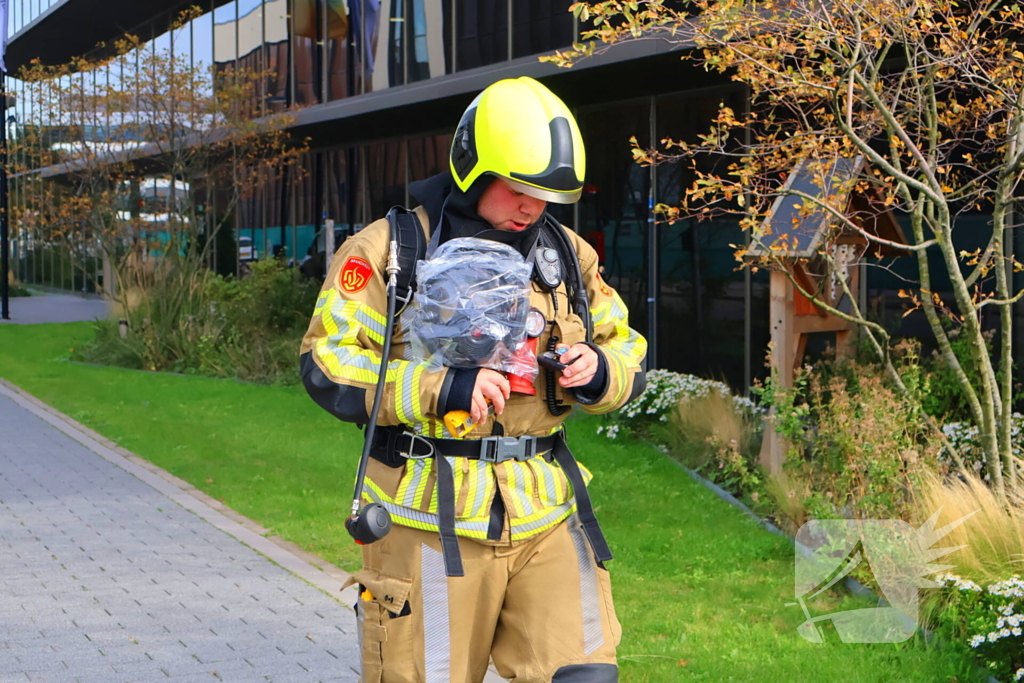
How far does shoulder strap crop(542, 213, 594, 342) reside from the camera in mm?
3064

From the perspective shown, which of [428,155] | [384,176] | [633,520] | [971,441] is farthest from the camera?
[384,176]

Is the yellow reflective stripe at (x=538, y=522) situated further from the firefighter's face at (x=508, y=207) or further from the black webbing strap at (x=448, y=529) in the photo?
the firefighter's face at (x=508, y=207)

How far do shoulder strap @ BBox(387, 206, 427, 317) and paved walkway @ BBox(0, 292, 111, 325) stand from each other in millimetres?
22529

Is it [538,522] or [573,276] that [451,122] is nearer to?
[573,276]

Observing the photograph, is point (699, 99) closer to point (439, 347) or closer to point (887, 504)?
point (887, 504)

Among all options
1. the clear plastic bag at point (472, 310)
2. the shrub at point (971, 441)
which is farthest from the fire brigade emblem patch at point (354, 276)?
the shrub at point (971, 441)

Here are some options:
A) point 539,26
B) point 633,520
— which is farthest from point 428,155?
point 633,520

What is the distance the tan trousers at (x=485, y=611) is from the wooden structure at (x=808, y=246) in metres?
3.72

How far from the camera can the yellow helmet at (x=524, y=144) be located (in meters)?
2.77

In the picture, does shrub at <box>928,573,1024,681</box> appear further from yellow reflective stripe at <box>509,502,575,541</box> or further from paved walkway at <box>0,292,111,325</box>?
paved walkway at <box>0,292,111,325</box>

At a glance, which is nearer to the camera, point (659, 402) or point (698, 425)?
point (698, 425)

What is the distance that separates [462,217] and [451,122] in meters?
15.5

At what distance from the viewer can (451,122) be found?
18094mm

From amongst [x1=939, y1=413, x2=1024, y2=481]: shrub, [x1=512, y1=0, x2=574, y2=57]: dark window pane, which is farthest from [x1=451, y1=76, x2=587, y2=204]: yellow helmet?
[x1=512, y1=0, x2=574, y2=57]: dark window pane
